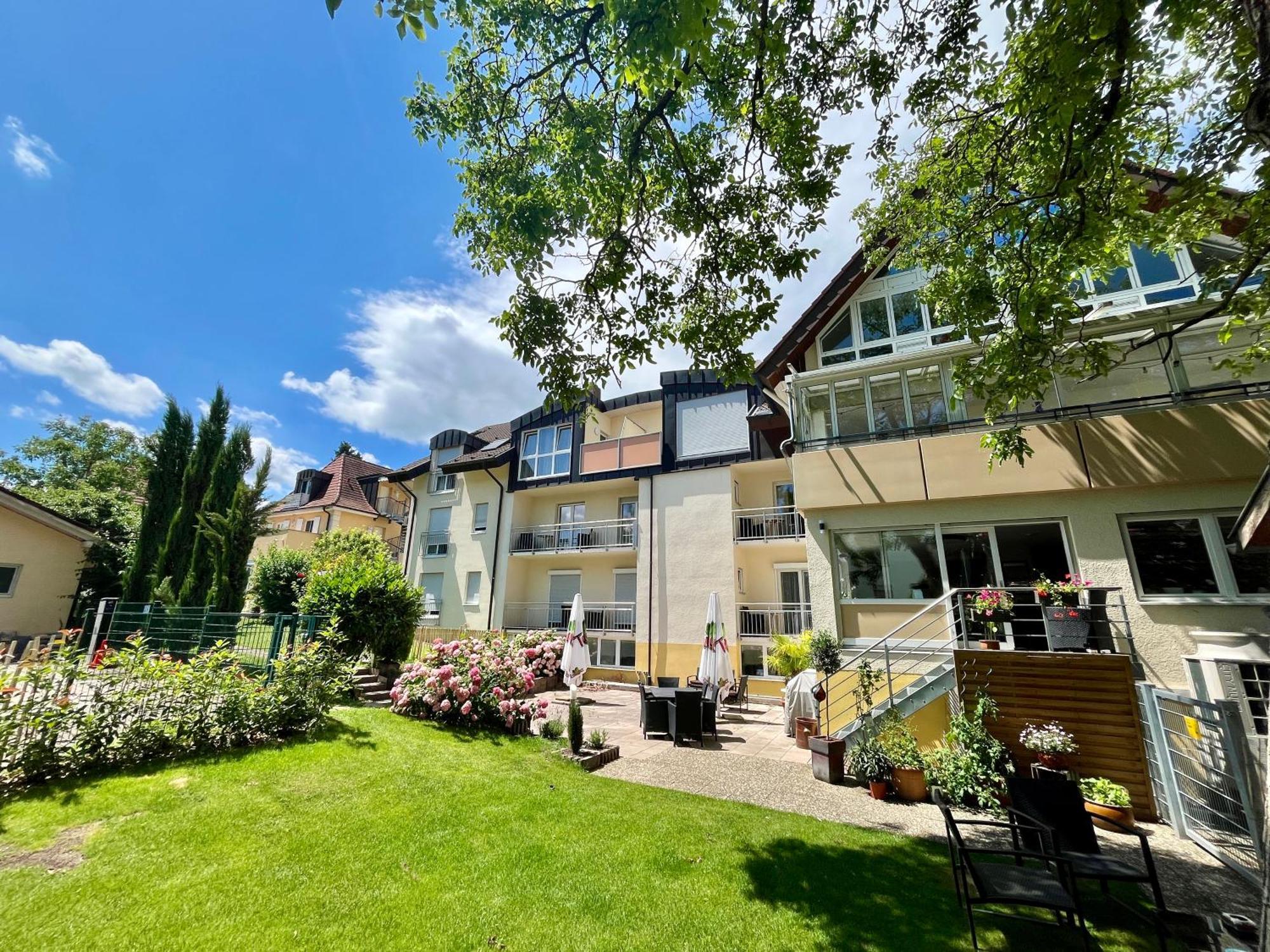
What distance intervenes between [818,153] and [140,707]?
1112 cm

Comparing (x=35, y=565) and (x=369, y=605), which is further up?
(x=35, y=565)

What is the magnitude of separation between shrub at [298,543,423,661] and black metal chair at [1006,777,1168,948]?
40.5ft

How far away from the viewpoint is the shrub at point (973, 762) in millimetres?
6805

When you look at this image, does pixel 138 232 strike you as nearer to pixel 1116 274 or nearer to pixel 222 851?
pixel 222 851

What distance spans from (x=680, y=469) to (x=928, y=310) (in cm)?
937

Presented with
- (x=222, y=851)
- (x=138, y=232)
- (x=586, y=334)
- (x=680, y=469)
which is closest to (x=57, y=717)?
(x=222, y=851)

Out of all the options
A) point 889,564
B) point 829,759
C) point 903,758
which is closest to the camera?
point 903,758

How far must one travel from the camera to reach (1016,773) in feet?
23.5

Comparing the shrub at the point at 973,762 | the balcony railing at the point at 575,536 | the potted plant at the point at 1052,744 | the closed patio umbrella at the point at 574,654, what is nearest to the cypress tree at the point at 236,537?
the balcony railing at the point at 575,536

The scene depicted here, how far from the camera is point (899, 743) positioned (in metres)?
7.52

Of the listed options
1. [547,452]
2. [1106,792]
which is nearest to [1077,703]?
[1106,792]

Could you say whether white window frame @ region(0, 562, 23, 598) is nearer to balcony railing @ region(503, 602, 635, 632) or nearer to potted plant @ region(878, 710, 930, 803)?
balcony railing @ region(503, 602, 635, 632)

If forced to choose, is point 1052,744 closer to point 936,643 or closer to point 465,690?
point 936,643

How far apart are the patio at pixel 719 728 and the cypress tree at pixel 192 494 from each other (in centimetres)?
1442
